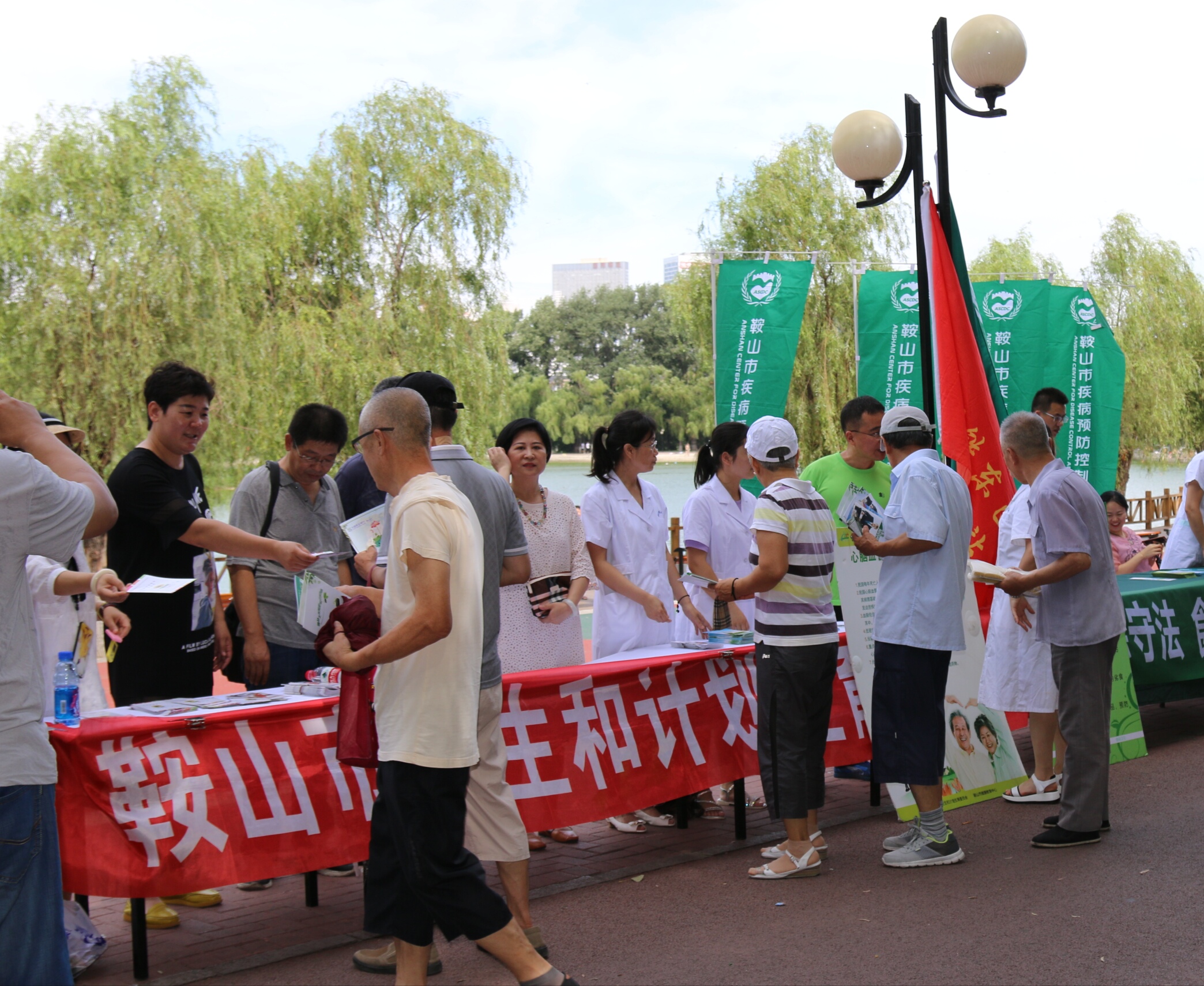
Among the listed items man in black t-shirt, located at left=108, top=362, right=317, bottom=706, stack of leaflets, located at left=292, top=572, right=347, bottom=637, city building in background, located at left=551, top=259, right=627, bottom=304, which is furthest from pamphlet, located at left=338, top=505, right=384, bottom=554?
city building in background, located at left=551, top=259, right=627, bottom=304

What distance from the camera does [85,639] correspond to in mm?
4188

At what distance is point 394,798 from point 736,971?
4.72 ft

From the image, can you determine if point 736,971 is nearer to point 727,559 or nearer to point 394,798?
point 394,798

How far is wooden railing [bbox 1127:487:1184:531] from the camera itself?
31250mm

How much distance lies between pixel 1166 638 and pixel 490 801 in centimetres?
515

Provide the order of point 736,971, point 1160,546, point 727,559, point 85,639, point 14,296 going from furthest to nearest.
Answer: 1. point 14,296
2. point 1160,546
3. point 727,559
4. point 85,639
5. point 736,971

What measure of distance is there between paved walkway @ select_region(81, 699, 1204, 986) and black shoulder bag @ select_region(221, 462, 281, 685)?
36.6 inches

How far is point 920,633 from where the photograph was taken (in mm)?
4867

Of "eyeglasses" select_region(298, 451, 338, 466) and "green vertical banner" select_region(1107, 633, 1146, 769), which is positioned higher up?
"eyeglasses" select_region(298, 451, 338, 466)

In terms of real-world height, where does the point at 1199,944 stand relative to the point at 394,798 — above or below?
below

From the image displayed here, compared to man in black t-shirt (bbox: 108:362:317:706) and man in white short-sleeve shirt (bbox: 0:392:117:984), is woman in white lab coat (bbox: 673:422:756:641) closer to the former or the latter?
man in black t-shirt (bbox: 108:362:317:706)

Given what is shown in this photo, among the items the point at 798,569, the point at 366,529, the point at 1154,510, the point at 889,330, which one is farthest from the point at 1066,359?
the point at 1154,510

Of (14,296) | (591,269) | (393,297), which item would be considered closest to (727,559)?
(14,296)

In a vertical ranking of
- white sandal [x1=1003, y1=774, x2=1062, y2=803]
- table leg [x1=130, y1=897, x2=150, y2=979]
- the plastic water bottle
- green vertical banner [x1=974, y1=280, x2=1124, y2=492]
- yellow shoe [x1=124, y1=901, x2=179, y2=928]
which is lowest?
white sandal [x1=1003, y1=774, x2=1062, y2=803]
